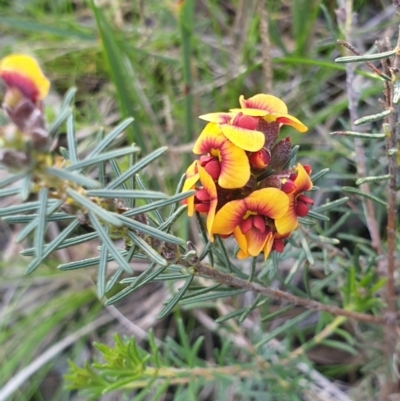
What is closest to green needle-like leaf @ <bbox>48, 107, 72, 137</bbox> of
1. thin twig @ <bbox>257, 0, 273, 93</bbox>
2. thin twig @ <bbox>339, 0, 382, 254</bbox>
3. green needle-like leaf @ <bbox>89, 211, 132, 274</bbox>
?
green needle-like leaf @ <bbox>89, 211, 132, 274</bbox>

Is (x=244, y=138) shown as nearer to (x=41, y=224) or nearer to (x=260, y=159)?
(x=260, y=159)

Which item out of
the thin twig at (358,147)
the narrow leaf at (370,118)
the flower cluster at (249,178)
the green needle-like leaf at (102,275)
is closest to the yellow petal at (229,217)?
the flower cluster at (249,178)

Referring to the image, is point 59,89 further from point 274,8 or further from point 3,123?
point 3,123

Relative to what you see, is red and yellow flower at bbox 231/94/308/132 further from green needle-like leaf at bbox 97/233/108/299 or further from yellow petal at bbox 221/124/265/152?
green needle-like leaf at bbox 97/233/108/299

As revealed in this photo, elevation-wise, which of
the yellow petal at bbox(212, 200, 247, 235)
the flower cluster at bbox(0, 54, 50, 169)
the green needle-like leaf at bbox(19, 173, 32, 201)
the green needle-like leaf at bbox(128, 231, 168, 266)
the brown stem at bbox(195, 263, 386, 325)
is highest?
the flower cluster at bbox(0, 54, 50, 169)

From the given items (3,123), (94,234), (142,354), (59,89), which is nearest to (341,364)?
(142,354)

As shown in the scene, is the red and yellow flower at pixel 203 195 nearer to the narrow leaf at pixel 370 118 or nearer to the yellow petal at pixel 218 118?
the yellow petal at pixel 218 118

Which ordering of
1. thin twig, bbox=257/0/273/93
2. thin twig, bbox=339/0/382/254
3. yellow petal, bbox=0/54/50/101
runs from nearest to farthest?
yellow petal, bbox=0/54/50/101
thin twig, bbox=339/0/382/254
thin twig, bbox=257/0/273/93

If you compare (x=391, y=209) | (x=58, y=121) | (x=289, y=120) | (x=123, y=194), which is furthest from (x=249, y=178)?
(x=391, y=209)
